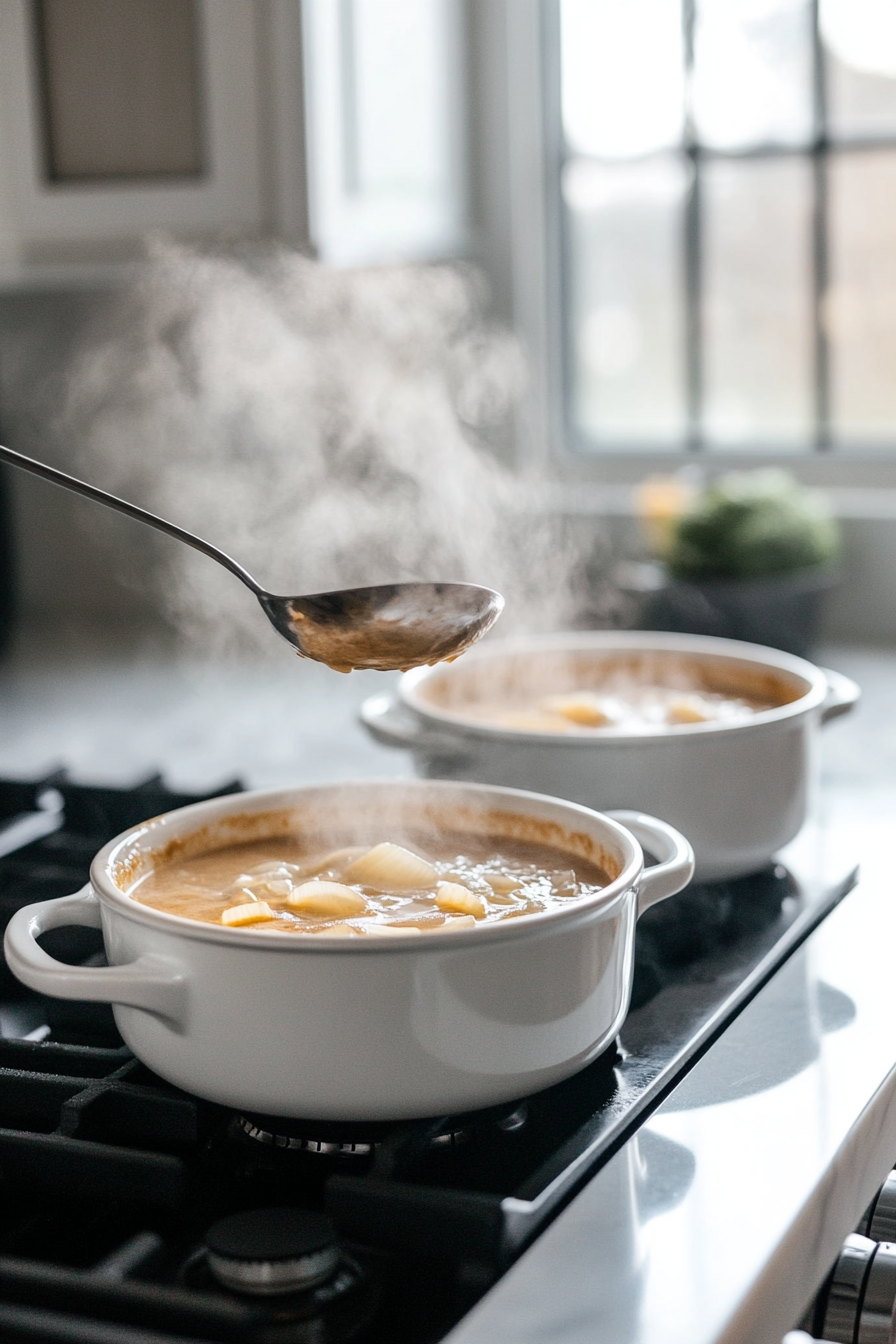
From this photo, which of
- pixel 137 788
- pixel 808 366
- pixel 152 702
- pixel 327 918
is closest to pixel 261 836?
pixel 327 918

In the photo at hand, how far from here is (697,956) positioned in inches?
33.3

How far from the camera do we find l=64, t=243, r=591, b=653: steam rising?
2125 millimetres

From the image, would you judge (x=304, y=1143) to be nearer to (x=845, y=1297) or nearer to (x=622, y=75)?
(x=845, y=1297)

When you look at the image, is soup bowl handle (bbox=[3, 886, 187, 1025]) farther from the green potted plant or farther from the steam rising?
the steam rising

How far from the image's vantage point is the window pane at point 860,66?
2045 millimetres

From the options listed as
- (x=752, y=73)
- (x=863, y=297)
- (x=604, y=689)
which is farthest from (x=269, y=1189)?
(x=752, y=73)

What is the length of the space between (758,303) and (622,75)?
395 millimetres

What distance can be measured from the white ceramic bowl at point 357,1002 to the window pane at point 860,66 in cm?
173

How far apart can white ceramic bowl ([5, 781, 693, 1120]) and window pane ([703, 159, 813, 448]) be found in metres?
1.68

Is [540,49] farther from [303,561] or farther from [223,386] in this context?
[303,561]

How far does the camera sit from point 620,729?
1.02 m

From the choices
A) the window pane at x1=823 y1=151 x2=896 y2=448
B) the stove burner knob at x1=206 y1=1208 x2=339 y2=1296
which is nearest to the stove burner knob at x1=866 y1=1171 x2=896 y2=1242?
the stove burner knob at x1=206 y1=1208 x2=339 y2=1296

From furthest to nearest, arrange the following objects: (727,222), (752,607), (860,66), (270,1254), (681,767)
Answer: (727,222) < (860,66) < (752,607) < (681,767) < (270,1254)

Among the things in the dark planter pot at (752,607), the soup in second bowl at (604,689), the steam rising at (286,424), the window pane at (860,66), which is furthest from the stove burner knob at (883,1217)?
the window pane at (860,66)
